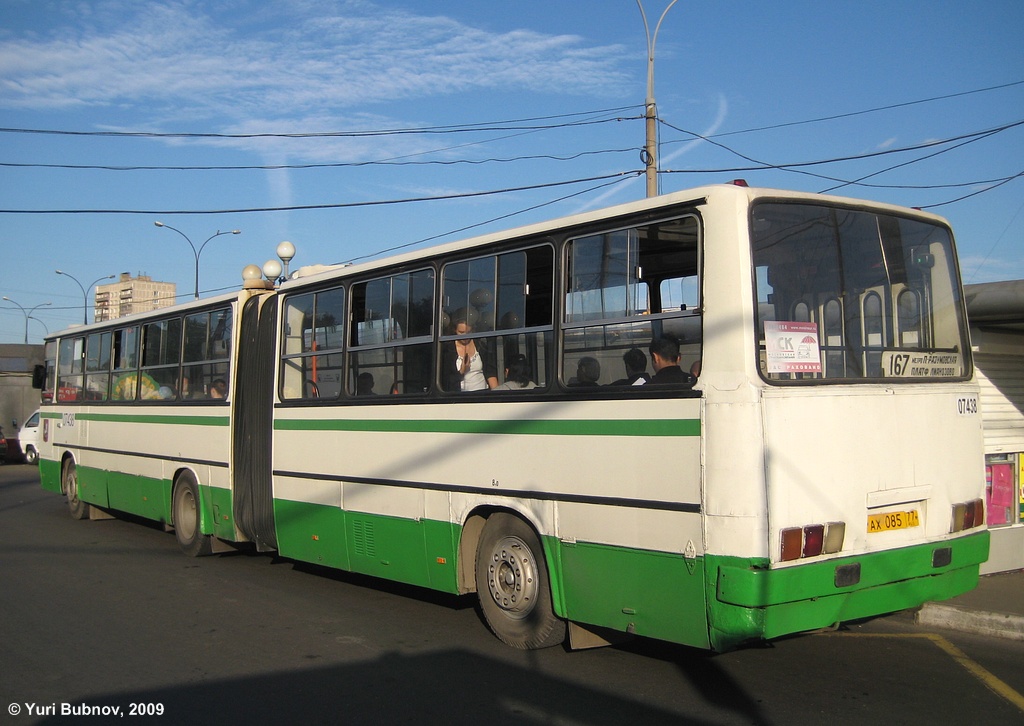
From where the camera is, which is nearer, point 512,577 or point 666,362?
point 666,362

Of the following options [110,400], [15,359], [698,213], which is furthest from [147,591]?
[15,359]

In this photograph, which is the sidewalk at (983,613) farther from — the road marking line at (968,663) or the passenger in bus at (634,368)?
the passenger in bus at (634,368)

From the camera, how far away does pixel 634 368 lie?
5.97 m

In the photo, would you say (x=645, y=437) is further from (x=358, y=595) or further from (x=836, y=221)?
(x=358, y=595)

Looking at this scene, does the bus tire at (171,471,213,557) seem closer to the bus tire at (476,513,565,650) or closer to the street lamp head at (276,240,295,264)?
the street lamp head at (276,240,295,264)

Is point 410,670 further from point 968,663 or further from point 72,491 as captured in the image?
point 72,491

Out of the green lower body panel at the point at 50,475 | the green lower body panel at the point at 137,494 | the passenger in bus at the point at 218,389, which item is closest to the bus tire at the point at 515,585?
the passenger in bus at the point at 218,389

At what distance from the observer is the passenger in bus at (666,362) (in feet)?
18.7

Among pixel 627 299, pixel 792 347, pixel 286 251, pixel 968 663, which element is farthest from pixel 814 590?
pixel 286 251

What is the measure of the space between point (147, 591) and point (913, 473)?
7447mm

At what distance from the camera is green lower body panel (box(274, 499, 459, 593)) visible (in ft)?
24.9

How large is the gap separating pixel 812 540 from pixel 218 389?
7.83m

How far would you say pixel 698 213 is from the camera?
18.6 feet

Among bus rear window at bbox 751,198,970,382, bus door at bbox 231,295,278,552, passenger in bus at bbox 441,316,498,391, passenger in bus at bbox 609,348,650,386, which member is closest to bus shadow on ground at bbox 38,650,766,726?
passenger in bus at bbox 609,348,650,386
